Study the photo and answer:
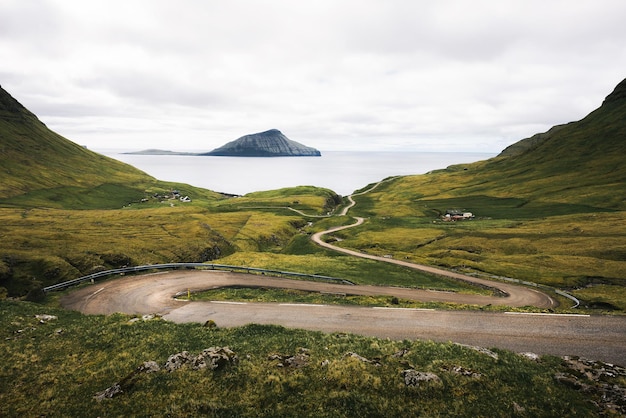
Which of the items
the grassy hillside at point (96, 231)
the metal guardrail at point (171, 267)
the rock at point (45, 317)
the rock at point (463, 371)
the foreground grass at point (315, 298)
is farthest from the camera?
the grassy hillside at point (96, 231)

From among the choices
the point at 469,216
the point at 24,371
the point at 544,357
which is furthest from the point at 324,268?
the point at 469,216

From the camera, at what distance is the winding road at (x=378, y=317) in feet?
82.3

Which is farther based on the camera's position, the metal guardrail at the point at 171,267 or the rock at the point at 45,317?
the metal guardrail at the point at 171,267

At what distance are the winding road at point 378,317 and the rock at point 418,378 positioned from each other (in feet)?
28.1

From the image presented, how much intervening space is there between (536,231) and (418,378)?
96.7 metres

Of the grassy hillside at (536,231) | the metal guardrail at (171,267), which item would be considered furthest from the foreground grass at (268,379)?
the grassy hillside at (536,231)

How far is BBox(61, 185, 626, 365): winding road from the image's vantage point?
25.1 metres

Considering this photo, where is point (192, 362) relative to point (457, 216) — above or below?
below

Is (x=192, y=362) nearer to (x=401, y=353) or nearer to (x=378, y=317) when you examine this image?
(x=401, y=353)

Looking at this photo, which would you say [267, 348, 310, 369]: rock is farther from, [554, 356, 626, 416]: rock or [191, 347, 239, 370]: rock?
[554, 356, 626, 416]: rock

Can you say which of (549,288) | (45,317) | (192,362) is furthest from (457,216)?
(45,317)

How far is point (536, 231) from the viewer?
9406cm

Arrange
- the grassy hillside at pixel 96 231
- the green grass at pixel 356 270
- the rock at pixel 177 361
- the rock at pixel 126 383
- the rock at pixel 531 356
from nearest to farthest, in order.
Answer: the rock at pixel 126 383
the rock at pixel 177 361
the rock at pixel 531 356
the grassy hillside at pixel 96 231
the green grass at pixel 356 270

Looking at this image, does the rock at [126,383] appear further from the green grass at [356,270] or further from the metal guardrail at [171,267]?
the green grass at [356,270]
